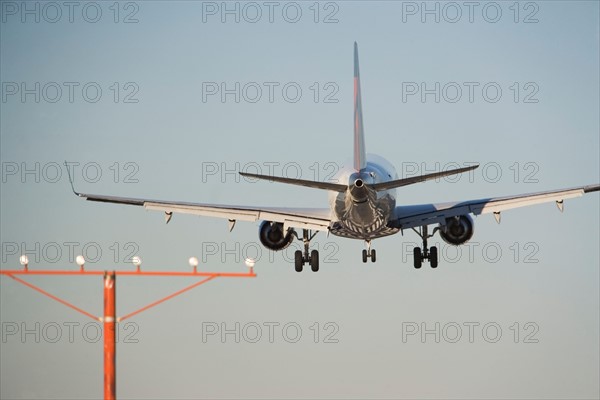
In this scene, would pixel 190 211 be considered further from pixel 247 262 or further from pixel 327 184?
pixel 247 262

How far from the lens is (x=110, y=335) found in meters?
70.3

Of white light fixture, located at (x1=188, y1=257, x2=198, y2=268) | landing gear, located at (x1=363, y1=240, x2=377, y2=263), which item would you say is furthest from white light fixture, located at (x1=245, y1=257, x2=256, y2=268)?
landing gear, located at (x1=363, y1=240, x2=377, y2=263)

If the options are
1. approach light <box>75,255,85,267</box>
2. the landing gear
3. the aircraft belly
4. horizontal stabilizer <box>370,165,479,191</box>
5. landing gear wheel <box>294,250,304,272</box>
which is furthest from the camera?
landing gear wheel <box>294,250,304,272</box>

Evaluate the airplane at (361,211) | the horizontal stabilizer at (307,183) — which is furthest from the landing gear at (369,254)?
the horizontal stabilizer at (307,183)

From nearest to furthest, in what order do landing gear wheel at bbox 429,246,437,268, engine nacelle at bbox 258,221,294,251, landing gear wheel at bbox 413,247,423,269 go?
engine nacelle at bbox 258,221,294,251 → landing gear wheel at bbox 429,246,437,268 → landing gear wheel at bbox 413,247,423,269

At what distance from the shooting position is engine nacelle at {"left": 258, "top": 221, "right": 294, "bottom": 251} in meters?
105

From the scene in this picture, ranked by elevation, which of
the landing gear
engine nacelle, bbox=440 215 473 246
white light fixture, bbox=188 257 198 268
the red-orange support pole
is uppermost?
engine nacelle, bbox=440 215 473 246

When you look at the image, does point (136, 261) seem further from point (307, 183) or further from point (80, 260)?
point (307, 183)

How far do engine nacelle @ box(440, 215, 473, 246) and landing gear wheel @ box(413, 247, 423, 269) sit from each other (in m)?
3.32

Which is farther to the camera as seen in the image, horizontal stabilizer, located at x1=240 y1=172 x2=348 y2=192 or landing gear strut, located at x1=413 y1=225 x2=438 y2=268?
landing gear strut, located at x1=413 y1=225 x2=438 y2=268

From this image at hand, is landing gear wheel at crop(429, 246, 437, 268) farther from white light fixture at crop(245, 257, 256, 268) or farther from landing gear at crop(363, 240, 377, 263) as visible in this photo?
white light fixture at crop(245, 257, 256, 268)

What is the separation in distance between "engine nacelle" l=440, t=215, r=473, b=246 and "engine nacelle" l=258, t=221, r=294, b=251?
34.5 feet

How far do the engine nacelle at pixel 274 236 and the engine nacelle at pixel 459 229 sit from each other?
1050 centimetres

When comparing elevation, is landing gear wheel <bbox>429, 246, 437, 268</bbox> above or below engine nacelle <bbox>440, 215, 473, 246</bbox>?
below
